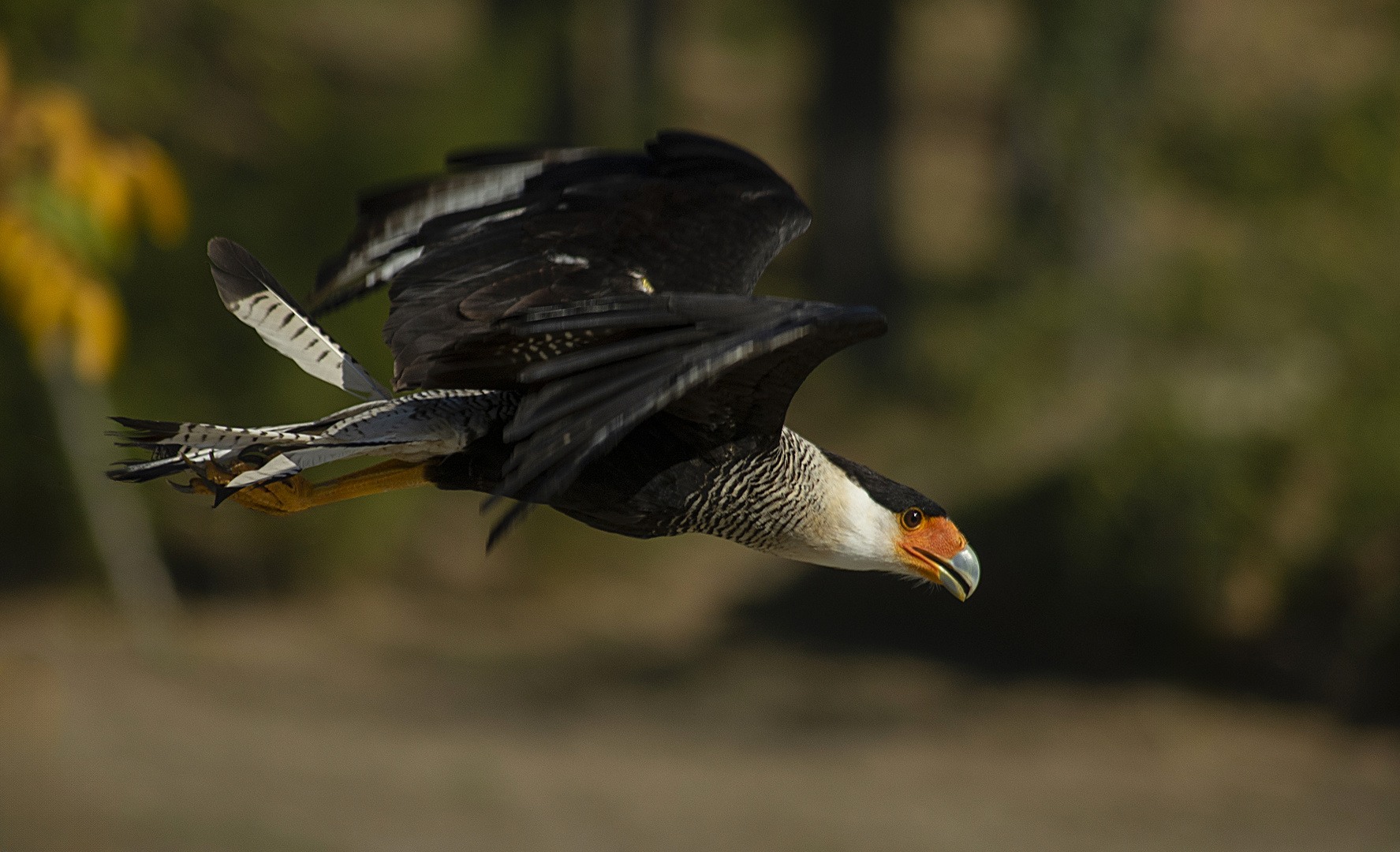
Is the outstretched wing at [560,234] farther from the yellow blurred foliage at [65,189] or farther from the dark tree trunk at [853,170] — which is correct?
the dark tree trunk at [853,170]

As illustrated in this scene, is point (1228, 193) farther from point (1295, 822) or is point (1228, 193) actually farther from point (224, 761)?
point (224, 761)

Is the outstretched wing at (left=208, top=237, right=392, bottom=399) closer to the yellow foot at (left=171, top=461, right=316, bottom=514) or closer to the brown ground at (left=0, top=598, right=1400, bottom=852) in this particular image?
the yellow foot at (left=171, top=461, right=316, bottom=514)


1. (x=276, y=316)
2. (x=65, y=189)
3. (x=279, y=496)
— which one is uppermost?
(x=65, y=189)

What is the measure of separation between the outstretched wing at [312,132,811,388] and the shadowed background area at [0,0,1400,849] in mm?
4713

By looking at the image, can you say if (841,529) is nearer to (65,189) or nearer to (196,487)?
(196,487)

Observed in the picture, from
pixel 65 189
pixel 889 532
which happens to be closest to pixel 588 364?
pixel 889 532

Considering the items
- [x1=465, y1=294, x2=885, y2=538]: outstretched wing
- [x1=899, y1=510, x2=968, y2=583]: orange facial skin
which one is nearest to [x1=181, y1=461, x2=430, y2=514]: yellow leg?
[x1=465, y1=294, x2=885, y2=538]: outstretched wing

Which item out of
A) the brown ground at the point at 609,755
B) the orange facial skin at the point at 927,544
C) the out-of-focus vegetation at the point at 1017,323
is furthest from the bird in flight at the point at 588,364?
the out-of-focus vegetation at the point at 1017,323

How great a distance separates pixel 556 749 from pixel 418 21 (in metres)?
13.3

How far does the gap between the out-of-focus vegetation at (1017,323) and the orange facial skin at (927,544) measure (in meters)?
5.84

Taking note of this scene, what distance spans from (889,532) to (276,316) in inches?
56.0

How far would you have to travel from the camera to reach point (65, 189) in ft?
12.3

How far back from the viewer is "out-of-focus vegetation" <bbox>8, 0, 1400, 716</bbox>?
319 inches

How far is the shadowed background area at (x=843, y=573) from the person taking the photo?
7461 mm
